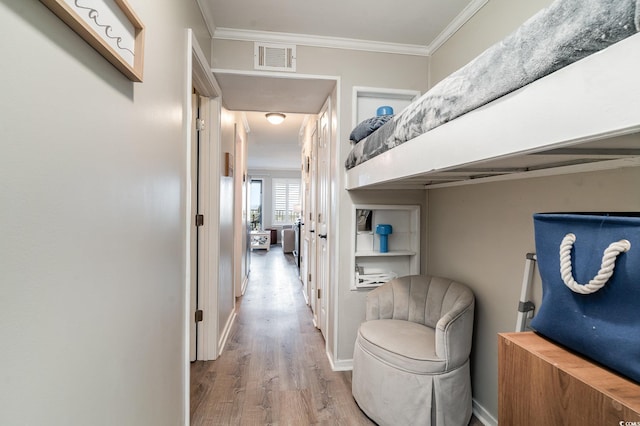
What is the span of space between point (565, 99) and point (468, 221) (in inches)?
54.5

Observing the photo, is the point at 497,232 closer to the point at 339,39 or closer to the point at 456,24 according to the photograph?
the point at 456,24

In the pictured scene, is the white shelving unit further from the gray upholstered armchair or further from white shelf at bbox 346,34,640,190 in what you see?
white shelf at bbox 346,34,640,190

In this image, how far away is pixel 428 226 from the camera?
230 cm

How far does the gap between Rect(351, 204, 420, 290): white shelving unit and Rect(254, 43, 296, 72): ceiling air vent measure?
116 cm

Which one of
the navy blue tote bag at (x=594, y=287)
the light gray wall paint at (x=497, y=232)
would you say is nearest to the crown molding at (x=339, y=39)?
the light gray wall paint at (x=497, y=232)

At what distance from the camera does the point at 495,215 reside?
5.22 ft

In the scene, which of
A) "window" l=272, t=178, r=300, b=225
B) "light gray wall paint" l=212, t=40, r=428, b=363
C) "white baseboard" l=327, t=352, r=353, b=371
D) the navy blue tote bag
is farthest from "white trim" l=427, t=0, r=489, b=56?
"window" l=272, t=178, r=300, b=225


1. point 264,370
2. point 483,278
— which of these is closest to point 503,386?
point 483,278

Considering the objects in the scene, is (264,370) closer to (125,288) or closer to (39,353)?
(125,288)

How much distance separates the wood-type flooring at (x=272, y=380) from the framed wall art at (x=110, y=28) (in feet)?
5.95

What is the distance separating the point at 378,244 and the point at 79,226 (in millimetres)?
1968

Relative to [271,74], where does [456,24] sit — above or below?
above

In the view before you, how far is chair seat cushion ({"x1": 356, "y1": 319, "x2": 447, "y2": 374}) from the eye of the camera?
1.46 metres

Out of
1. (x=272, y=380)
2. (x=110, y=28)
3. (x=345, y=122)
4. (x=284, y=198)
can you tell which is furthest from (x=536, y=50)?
(x=284, y=198)
